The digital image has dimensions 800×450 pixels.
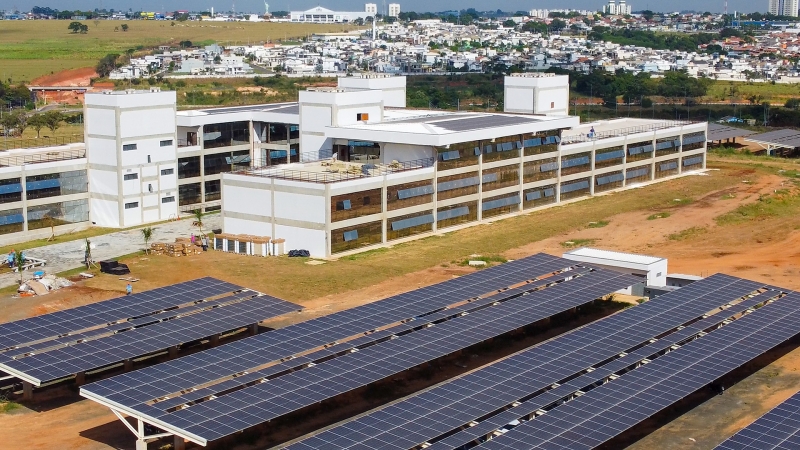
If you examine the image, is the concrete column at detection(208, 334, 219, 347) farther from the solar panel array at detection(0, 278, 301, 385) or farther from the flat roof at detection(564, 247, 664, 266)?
the flat roof at detection(564, 247, 664, 266)

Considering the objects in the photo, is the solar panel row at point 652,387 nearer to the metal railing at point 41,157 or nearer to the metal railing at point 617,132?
the metal railing at point 617,132

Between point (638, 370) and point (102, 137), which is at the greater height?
point (102, 137)

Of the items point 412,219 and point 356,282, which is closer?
point 356,282

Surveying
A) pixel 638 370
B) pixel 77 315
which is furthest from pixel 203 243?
pixel 638 370

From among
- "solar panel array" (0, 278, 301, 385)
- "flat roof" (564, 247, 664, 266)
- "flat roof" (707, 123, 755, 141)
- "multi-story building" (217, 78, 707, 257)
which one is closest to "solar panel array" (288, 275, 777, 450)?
"flat roof" (564, 247, 664, 266)

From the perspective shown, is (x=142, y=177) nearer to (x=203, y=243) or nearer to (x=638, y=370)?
(x=203, y=243)
